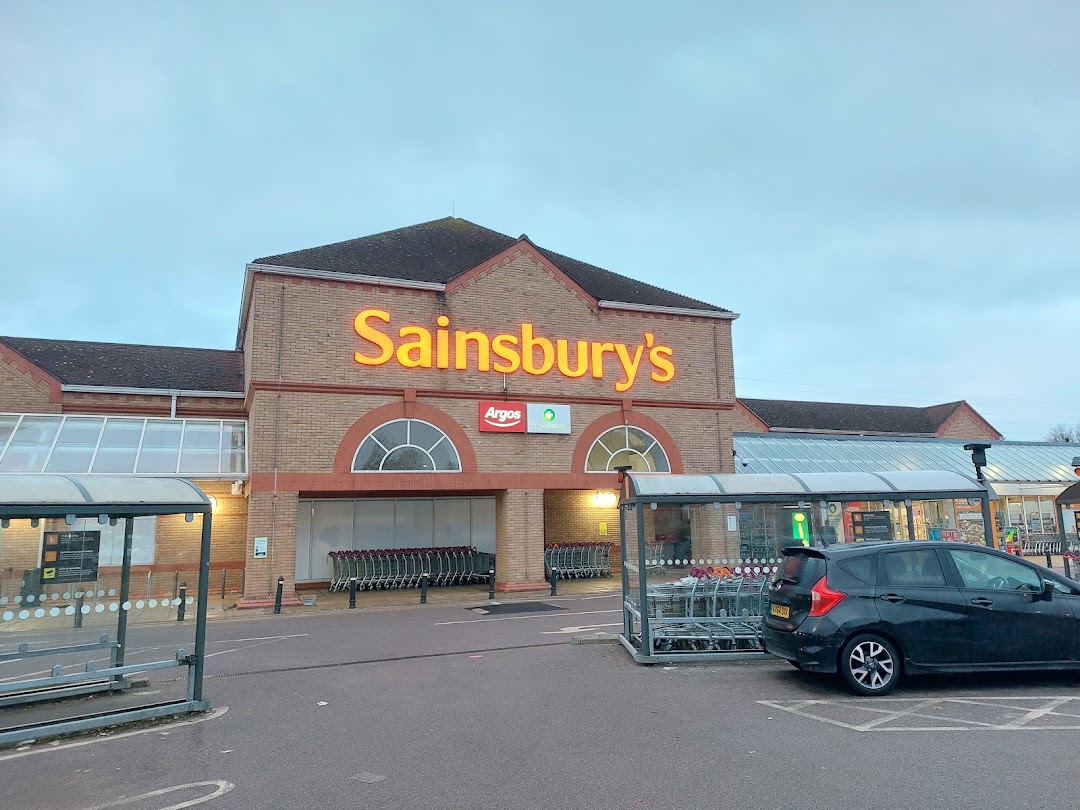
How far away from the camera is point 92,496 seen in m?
7.24

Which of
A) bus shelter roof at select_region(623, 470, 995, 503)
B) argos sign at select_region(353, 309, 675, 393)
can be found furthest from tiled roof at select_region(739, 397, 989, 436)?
bus shelter roof at select_region(623, 470, 995, 503)

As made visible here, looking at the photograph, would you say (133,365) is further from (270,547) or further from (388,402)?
(388,402)

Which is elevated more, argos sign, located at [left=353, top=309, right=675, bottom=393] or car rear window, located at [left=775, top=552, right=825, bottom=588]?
argos sign, located at [left=353, top=309, right=675, bottom=393]

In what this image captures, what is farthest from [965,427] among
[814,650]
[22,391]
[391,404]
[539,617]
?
[22,391]

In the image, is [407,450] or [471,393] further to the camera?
[471,393]

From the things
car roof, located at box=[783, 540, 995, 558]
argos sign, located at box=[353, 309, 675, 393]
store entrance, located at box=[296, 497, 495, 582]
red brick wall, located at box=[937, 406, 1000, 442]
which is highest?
red brick wall, located at box=[937, 406, 1000, 442]

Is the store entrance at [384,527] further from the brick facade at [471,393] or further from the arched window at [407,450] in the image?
the arched window at [407,450]

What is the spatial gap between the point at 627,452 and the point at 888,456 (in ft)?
47.4

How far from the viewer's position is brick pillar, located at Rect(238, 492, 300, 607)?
1723 cm

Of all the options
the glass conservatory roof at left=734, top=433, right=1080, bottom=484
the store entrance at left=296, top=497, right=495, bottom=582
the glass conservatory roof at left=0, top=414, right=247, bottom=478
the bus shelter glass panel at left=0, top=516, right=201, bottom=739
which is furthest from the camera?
the glass conservatory roof at left=734, top=433, right=1080, bottom=484

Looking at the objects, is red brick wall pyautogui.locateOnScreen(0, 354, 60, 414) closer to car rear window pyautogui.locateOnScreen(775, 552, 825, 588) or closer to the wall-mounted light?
the wall-mounted light

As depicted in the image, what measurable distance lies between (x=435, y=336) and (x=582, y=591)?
8271 mm

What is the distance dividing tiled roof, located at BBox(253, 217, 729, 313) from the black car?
14709mm

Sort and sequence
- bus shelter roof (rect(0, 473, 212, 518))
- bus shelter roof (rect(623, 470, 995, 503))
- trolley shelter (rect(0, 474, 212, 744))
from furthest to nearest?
1. bus shelter roof (rect(623, 470, 995, 503))
2. trolley shelter (rect(0, 474, 212, 744))
3. bus shelter roof (rect(0, 473, 212, 518))
